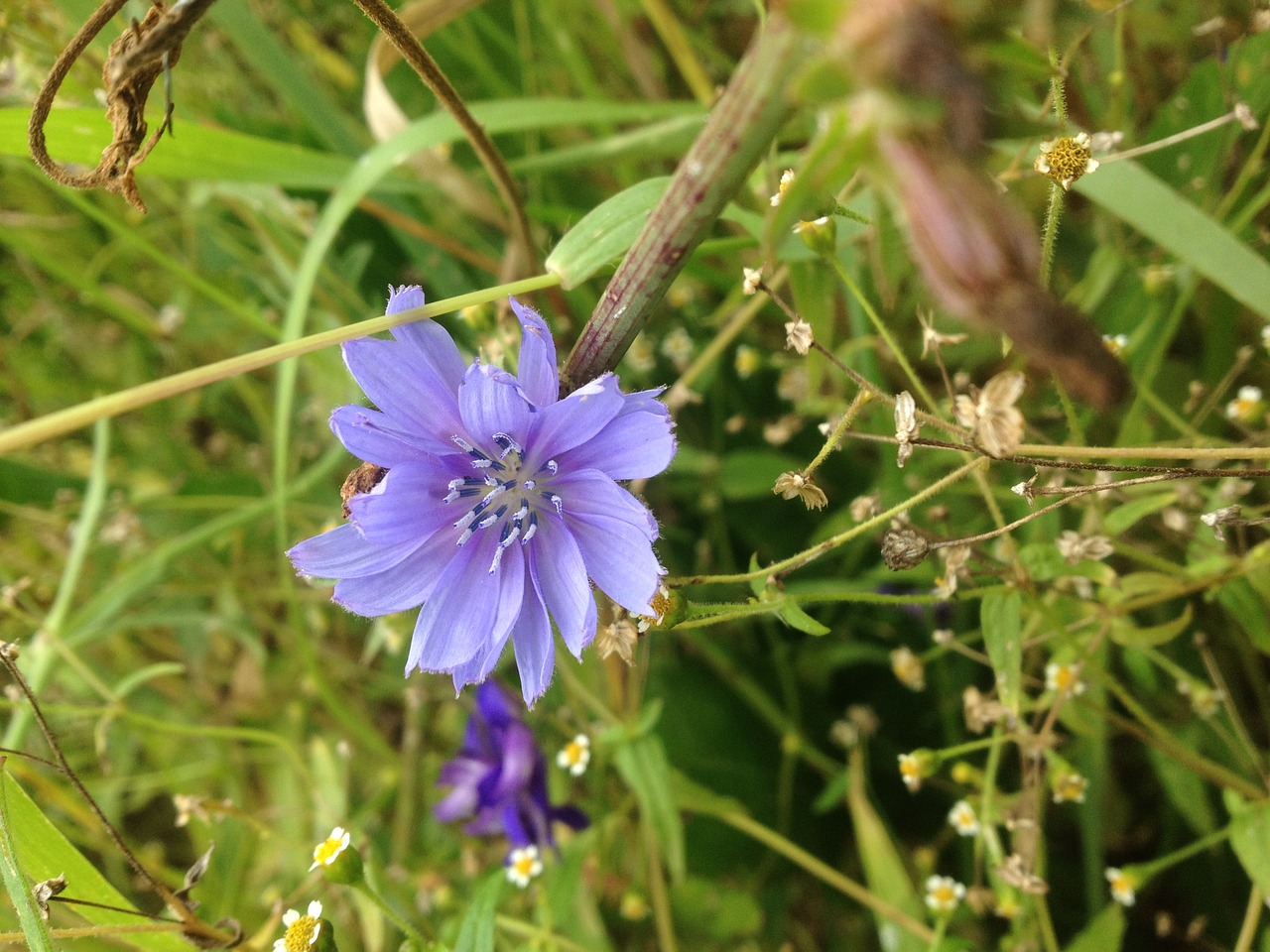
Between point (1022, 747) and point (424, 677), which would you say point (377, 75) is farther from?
point (1022, 747)

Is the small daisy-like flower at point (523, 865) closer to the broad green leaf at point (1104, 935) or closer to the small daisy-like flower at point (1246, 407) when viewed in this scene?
the broad green leaf at point (1104, 935)

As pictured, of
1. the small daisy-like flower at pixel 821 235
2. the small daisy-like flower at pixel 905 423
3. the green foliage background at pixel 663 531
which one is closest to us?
the small daisy-like flower at pixel 905 423

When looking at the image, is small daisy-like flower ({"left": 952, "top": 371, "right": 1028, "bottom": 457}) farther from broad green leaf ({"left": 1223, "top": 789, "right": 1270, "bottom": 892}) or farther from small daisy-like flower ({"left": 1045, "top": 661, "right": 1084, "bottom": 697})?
broad green leaf ({"left": 1223, "top": 789, "right": 1270, "bottom": 892})

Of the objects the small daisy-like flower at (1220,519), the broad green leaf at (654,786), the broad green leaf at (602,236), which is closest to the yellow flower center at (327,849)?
the broad green leaf at (654,786)

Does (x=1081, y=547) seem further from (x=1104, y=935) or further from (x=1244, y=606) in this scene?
(x=1104, y=935)

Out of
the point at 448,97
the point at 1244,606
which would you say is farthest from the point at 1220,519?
the point at 448,97

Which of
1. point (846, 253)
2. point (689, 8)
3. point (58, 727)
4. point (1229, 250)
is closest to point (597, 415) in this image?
point (846, 253)
